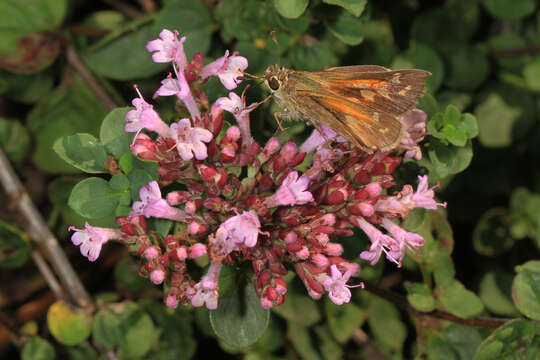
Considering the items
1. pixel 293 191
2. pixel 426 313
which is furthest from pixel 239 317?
pixel 426 313

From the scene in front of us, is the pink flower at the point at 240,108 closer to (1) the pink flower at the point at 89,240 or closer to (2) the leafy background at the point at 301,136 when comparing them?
(2) the leafy background at the point at 301,136

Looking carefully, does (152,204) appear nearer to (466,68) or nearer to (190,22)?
(190,22)

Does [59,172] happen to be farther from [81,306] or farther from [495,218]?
[495,218]

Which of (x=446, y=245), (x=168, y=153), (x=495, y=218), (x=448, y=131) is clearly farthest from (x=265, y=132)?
(x=495, y=218)

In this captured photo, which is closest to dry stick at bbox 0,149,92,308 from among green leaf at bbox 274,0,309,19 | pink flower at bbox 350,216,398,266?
pink flower at bbox 350,216,398,266

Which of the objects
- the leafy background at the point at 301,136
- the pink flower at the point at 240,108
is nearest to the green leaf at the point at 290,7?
the leafy background at the point at 301,136

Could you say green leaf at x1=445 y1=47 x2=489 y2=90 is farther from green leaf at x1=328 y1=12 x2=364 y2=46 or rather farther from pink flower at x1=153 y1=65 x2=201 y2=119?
pink flower at x1=153 y1=65 x2=201 y2=119

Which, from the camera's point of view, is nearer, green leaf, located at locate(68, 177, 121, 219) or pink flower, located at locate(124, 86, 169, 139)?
pink flower, located at locate(124, 86, 169, 139)
